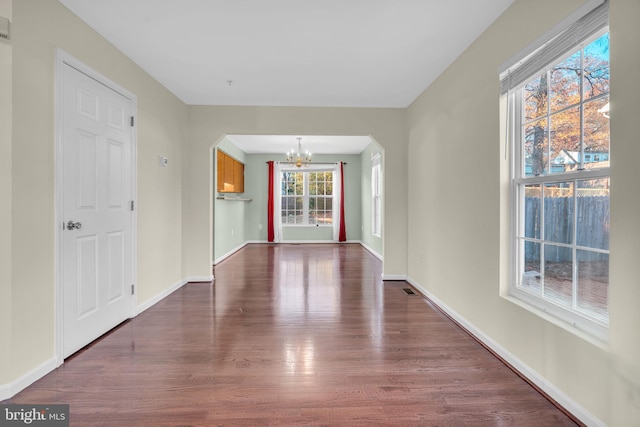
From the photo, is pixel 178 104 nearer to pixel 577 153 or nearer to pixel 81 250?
pixel 81 250

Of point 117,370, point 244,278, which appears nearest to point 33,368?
point 117,370

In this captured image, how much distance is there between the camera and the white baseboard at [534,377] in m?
1.60

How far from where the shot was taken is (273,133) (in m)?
4.39

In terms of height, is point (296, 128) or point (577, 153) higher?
point (296, 128)

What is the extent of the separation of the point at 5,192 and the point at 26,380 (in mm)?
1131

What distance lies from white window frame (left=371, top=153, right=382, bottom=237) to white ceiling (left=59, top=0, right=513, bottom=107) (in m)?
3.28

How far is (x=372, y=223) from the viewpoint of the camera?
293 inches

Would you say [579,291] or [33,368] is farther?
[33,368]

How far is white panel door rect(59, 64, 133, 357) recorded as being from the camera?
2.29 m

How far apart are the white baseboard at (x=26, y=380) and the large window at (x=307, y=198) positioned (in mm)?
6933

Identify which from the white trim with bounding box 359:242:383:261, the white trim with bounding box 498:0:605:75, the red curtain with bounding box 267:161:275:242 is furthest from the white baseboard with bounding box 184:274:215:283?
the red curtain with bounding box 267:161:275:242

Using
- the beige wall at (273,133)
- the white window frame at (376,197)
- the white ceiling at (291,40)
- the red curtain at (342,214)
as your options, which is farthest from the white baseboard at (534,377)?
the red curtain at (342,214)

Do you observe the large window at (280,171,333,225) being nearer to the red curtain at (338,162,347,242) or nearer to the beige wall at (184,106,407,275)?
the red curtain at (338,162,347,242)

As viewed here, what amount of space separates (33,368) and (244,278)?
2.84m
